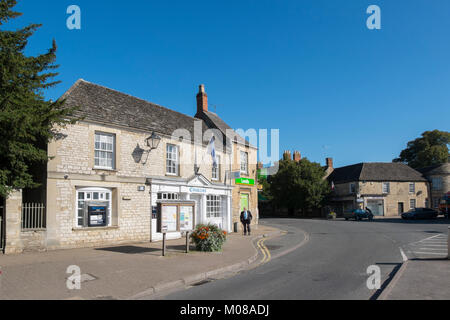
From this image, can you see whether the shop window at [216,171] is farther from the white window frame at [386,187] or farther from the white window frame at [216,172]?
the white window frame at [386,187]

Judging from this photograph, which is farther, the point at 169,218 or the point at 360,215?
the point at 360,215

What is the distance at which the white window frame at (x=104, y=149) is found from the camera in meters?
15.1

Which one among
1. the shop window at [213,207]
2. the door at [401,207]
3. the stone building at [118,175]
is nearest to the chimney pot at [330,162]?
the door at [401,207]

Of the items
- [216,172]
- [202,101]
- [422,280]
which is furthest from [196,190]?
[422,280]

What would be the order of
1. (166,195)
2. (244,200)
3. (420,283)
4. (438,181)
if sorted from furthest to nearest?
(438,181) → (244,200) → (166,195) → (420,283)

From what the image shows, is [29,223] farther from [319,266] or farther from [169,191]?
[319,266]

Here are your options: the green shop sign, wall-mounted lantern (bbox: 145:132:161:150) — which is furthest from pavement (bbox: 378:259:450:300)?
the green shop sign

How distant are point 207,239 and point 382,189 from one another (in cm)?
4184

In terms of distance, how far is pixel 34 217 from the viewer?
13344 mm

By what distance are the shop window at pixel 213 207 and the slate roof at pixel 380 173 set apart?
3136 cm

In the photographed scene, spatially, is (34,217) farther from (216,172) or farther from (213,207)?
(216,172)

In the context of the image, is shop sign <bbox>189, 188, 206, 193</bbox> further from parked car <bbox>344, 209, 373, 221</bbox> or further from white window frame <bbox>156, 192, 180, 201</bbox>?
parked car <bbox>344, 209, 373, 221</bbox>

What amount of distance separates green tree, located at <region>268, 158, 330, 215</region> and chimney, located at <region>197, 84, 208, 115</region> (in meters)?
25.8

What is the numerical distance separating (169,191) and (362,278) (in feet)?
38.3
